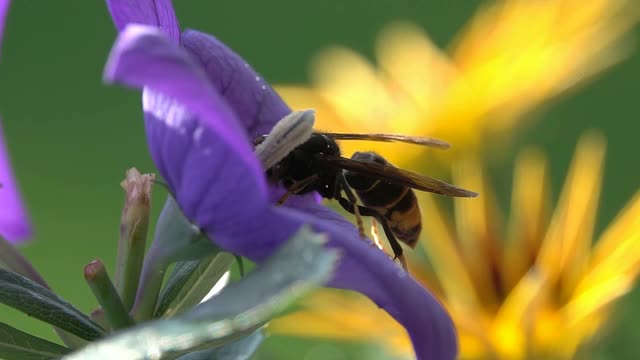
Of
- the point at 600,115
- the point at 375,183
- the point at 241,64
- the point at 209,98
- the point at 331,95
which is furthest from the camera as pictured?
the point at 600,115

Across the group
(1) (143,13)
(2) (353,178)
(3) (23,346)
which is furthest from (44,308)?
(2) (353,178)

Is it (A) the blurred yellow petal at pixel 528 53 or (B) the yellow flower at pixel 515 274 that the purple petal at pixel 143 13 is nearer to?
(B) the yellow flower at pixel 515 274

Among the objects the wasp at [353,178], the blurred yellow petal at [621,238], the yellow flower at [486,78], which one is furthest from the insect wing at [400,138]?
the yellow flower at [486,78]

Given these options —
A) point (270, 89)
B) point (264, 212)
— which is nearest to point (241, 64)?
point (270, 89)

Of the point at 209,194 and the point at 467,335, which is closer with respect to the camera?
the point at 209,194

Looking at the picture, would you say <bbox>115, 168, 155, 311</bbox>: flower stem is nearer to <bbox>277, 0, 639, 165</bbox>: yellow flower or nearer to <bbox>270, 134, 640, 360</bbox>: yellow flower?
<bbox>270, 134, 640, 360</bbox>: yellow flower

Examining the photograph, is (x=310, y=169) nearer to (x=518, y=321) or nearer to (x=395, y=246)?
(x=395, y=246)

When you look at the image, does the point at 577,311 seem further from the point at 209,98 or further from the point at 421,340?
the point at 209,98

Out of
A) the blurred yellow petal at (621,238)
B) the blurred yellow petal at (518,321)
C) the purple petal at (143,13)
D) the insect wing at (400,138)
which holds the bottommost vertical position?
the blurred yellow petal at (518,321)
